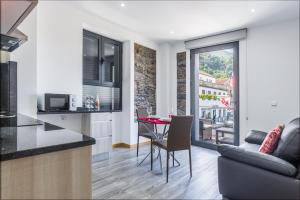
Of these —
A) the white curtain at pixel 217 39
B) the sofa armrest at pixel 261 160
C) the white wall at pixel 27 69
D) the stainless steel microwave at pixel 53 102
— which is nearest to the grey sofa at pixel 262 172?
the sofa armrest at pixel 261 160

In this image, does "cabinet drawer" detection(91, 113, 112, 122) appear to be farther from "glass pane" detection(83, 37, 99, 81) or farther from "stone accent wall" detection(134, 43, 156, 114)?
"stone accent wall" detection(134, 43, 156, 114)

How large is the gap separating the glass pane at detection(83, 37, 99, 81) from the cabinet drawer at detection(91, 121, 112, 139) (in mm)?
1127

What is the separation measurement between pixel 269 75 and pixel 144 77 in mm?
2861

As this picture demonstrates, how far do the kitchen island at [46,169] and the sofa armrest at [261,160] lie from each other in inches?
60.3

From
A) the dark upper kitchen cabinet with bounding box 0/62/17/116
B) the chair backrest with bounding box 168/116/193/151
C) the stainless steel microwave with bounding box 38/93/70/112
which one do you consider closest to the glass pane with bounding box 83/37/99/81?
the stainless steel microwave with bounding box 38/93/70/112

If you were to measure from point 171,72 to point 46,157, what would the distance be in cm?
488

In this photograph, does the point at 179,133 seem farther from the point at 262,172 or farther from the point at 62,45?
the point at 62,45

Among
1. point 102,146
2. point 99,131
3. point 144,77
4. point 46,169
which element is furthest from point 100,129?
point 46,169

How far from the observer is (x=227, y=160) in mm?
2012

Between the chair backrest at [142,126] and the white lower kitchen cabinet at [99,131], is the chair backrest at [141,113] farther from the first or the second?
the white lower kitchen cabinet at [99,131]

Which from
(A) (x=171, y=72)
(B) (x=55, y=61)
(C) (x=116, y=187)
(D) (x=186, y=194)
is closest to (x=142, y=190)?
(C) (x=116, y=187)

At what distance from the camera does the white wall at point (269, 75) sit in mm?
3691

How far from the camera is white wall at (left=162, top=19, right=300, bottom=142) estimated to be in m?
3.69

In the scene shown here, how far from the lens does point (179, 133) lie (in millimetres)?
2742
